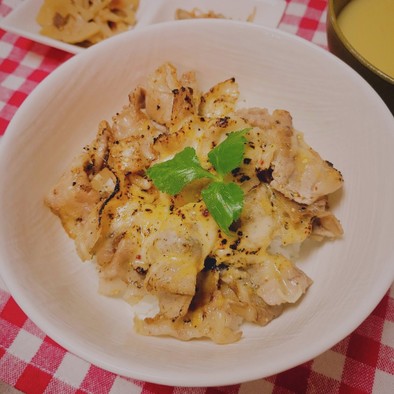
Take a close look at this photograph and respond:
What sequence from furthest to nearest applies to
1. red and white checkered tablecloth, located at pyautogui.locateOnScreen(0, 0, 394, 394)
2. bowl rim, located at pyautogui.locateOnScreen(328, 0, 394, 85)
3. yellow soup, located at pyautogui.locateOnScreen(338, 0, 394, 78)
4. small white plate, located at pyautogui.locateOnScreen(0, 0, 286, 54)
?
small white plate, located at pyautogui.locateOnScreen(0, 0, 286, 54) < yellow soup, located at pyautogui.locateOnScreen(338, 0, 394, 78) < bowl rim, located at pyautogui.locateOnScreen(328, 0, 394, 85) < red and white checkered tablecloth, located at pyautogui.locateOnScreen(0, 0, 394, 394)

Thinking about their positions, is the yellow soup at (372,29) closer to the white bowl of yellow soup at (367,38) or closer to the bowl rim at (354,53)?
the white bowl of yellow soup at (367,38)

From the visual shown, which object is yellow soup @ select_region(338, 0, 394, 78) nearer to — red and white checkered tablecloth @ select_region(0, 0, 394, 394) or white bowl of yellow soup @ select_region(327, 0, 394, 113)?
white bowl of yellow soup @ select_region(327, 0, 394, 113)

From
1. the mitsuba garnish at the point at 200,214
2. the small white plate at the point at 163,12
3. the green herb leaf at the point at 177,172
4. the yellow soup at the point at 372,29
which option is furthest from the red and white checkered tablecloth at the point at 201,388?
the small white plate at the point at 163,12

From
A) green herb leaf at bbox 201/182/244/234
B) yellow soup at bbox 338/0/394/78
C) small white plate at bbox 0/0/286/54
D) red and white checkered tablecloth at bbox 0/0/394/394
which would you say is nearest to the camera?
green herb leaf at bbox 201/182/244/234

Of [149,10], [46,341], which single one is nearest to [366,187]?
[46,341]

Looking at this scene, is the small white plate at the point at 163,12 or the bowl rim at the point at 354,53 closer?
the bowl rim at the point at 354,53

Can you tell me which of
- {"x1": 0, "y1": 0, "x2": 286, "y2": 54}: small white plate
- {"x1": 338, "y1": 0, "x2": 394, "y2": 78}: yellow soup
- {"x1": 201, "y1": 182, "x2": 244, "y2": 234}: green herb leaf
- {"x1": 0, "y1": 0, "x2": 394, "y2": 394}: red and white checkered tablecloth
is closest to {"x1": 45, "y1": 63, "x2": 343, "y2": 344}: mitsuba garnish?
{"x1": 201, "y1": 182, "x2": 244, "y2": 234}: green herb leaf

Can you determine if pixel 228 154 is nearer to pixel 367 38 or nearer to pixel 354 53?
pixel 354 53

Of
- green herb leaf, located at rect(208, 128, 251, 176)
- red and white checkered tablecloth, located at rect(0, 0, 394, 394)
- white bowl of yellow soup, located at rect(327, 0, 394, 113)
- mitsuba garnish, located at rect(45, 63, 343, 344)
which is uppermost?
white bowl of yellow soup, located at rect(327, 0, 394, 113)
